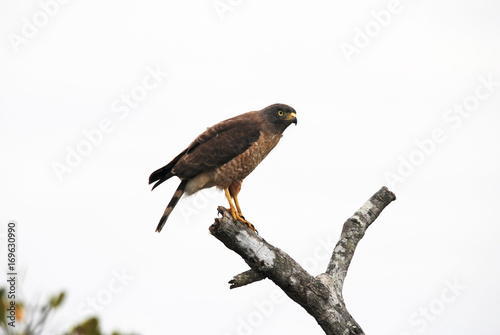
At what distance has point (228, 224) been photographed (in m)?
6.30

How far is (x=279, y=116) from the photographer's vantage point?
8.45 meters

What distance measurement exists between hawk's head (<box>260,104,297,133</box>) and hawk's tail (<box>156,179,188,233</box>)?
132 cm

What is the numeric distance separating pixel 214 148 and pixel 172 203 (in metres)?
0.86

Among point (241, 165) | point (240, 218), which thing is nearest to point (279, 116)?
point (241, 165)

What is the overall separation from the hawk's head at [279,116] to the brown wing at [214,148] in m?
0.15

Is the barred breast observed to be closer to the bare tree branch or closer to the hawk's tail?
the hawk's tail

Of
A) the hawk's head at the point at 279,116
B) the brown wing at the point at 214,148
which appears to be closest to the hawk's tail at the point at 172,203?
the brown wing at the point at 214,148

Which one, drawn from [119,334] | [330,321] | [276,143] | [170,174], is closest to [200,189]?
[170,174]

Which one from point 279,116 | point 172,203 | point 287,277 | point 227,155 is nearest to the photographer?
point 287,277

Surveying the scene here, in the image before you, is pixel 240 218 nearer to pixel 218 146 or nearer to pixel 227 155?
pixel 227 155

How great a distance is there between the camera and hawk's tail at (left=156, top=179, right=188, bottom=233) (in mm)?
8055

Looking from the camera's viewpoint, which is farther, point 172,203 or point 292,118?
point 292,118

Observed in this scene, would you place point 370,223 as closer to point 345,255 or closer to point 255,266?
point 345,255

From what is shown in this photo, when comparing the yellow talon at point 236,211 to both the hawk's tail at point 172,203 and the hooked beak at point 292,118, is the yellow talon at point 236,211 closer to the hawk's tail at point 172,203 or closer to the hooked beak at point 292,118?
the hawk's tail at point 172,203
